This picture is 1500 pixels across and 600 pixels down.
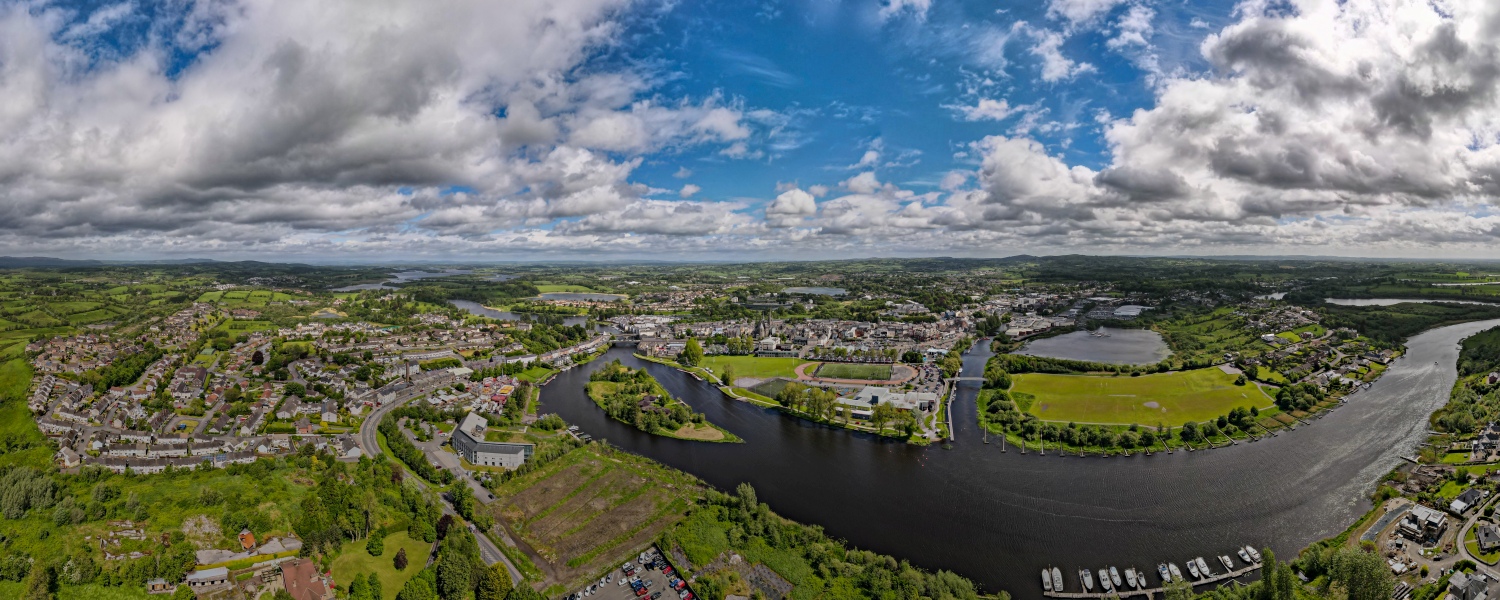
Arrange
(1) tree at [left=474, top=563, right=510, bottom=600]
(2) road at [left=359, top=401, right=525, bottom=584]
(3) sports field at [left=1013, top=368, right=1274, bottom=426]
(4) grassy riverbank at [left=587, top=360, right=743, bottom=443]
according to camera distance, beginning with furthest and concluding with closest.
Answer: (3) sports field at [left=1013, top=368, right=1274, bottom=426], (4) grassy riverbank at [left=587, top=360, right=743, bottom=443], (2) road at [left=359, top=401, right=525, bottom=584], (1) tree at [left=474, top=563, right=510, bottom=600]

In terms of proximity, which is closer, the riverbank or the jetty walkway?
the jetty walkway

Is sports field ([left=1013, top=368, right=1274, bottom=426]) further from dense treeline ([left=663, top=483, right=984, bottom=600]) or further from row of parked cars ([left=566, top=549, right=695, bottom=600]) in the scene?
Result: row of parked cars ([left=566, top=549, right=695, bottom=600])

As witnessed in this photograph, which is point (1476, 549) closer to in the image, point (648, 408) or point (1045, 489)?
point (1045, 489)

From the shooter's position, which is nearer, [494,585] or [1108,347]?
[494,585]

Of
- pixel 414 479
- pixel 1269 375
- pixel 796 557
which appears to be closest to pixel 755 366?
pixel 414 479

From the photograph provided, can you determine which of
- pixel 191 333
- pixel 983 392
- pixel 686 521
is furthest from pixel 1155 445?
pixel 191 333

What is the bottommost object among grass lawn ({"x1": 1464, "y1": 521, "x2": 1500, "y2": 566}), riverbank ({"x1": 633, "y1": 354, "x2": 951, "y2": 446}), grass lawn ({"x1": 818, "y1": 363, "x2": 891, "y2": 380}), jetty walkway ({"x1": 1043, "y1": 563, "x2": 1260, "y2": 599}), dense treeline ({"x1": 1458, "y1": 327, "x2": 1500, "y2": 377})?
jetty walkway ({"x1": 1043, "y1": 563, "x2": 1260, "y2": 599})

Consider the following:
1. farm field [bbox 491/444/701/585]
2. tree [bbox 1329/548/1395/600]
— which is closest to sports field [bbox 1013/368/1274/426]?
tree [bbox 1329/548/1395/600]
